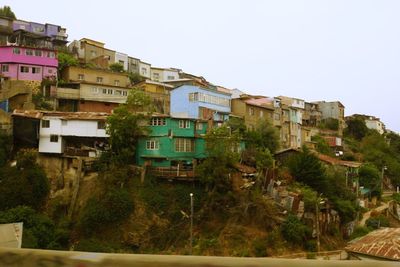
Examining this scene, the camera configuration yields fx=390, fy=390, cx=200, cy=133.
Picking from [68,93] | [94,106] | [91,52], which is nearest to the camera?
[68,93]

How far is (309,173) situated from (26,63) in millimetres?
27363

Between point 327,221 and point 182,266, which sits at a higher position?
point 182,266

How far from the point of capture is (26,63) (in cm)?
3666

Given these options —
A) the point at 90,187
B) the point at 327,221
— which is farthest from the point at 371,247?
the point at 90,187

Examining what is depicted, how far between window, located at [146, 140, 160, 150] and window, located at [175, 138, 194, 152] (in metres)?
1.35

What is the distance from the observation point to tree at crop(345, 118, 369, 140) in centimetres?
6316

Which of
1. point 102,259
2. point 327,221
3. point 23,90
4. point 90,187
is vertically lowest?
point 327,221

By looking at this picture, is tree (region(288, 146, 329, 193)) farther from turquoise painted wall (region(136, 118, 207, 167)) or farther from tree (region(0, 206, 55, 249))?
tree (region(0, 206, 55, 249))

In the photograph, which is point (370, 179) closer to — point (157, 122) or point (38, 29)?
point (157, 122)

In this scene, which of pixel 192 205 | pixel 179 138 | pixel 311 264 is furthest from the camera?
pixel 179 138

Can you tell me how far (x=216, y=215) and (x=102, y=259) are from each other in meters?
23.6

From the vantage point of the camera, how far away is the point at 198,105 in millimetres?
36438

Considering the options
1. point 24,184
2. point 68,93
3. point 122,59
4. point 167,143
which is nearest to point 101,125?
point 167,143

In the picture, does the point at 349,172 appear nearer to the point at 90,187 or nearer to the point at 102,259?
the point at 90,187
